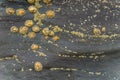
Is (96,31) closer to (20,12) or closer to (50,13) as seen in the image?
(50,13)

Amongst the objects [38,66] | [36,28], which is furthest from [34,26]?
[38,66]

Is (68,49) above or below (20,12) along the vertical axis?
A: below

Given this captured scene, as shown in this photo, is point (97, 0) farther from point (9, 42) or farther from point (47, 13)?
point (9, 42)

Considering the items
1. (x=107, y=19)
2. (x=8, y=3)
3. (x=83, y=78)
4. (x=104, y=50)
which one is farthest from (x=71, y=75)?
(x=8, y=3)

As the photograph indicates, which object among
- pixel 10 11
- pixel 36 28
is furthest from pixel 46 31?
pixel 10 11

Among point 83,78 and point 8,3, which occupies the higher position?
point 8,3

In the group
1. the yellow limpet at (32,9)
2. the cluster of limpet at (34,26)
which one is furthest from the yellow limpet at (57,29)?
the yellow limpet at (32,9)

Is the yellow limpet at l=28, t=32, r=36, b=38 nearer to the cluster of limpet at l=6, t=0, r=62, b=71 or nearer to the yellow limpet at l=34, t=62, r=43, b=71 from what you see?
the cluster of limpet at l=6, t=0, r=62, b=71

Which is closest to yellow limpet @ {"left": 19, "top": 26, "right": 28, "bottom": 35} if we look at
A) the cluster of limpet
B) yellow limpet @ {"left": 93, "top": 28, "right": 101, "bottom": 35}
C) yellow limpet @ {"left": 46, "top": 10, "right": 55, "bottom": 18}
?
the cluster of limpet

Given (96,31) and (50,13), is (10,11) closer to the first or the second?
(50,13)

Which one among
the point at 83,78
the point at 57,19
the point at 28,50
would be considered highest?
the point at 57,19
